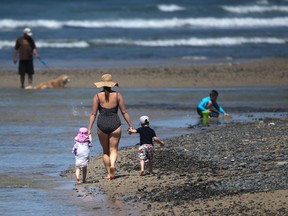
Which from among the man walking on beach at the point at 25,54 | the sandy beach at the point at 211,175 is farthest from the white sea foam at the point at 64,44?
the sandy beach at the point at 211,175

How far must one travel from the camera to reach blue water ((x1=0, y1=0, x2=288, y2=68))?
33.4m

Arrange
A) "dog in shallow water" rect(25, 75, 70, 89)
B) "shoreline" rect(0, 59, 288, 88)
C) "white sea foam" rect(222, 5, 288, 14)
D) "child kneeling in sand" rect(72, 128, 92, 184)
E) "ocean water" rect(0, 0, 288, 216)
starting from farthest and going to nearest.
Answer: "white sea foam" rect(222, 5, 288, 14), "shoreline" rect(0, 59, 288, 88), "dog in shallow water" rect(25, 75, 70, 89), "ocean water" rect(0, 0, 288, 216), "child kneeling in sand" rect(72, 128, 92, 184)

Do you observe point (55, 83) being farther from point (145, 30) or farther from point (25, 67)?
point (145, 30)

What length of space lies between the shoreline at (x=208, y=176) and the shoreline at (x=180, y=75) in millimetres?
9967

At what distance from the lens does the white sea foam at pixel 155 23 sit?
1954 inches

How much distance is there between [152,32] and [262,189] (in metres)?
34.6

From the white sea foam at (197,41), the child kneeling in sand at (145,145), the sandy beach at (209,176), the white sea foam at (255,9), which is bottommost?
the sandy beach at (209,176)

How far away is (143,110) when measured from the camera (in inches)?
751

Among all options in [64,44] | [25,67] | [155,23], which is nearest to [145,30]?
[155,23]

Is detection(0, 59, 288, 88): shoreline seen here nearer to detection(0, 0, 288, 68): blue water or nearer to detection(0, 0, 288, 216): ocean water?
detection(0, 0, 288, 216): ocean water

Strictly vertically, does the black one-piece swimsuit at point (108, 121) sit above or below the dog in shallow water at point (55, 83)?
above

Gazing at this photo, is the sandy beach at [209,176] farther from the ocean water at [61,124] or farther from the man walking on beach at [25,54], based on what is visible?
the man walking on beach at [25,54]

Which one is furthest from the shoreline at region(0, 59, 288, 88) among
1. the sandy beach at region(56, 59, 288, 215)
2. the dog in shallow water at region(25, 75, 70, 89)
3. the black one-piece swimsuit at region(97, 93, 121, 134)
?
the black one-piece swimsuit at region(97, 93, 121, 134)

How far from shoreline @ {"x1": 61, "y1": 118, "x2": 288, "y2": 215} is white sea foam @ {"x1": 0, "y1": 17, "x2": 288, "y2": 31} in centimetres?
3556
